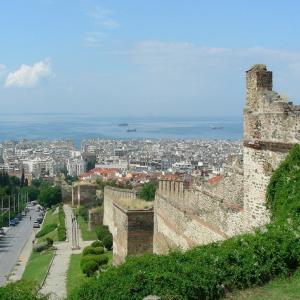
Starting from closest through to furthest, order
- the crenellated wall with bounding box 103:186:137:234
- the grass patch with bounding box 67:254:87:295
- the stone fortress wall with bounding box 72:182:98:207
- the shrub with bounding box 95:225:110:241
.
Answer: the grass patch with bounding box 67:254:87:295 → the shrub with bounding box 95:225:110:241 → the crenellated wall with bounding box 103:186:137:234 → the stone fortress wall with bounding box 72:182:98:207

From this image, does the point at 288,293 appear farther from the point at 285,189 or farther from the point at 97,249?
the point at 97,249

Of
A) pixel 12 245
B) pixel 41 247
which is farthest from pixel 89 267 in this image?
pixel 12 245

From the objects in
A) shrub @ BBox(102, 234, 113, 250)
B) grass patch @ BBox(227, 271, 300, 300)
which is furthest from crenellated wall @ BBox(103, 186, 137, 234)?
grass patch @ BBox(227, 271, 300, 300)

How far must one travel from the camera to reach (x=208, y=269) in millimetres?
6785

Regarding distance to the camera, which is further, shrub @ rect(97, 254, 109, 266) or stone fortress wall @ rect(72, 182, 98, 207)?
stone fortress wall @ rect(72, 182, 98, 207)

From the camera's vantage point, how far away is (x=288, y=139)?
913cm

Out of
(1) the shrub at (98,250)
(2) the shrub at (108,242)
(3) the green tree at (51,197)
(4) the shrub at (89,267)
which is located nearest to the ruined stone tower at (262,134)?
(4) the shrub at (89,267)

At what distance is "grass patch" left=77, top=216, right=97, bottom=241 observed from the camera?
3288cm

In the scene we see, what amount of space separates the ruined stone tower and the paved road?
1622 centimetres

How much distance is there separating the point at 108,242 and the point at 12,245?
14.0 meters

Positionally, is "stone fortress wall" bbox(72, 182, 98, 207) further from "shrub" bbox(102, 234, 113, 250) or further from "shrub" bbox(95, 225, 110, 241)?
"shrub" bbox(102, 234, 113, 250)

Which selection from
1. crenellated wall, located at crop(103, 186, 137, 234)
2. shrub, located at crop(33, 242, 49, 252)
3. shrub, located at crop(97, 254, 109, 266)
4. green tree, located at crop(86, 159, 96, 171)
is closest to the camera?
shrub, located at crop(97, 254, 109, 266)

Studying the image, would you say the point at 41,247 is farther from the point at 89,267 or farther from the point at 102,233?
the point at 89,267

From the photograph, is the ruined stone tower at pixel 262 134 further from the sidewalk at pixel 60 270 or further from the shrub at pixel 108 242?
the shrub at pixel 108 242
